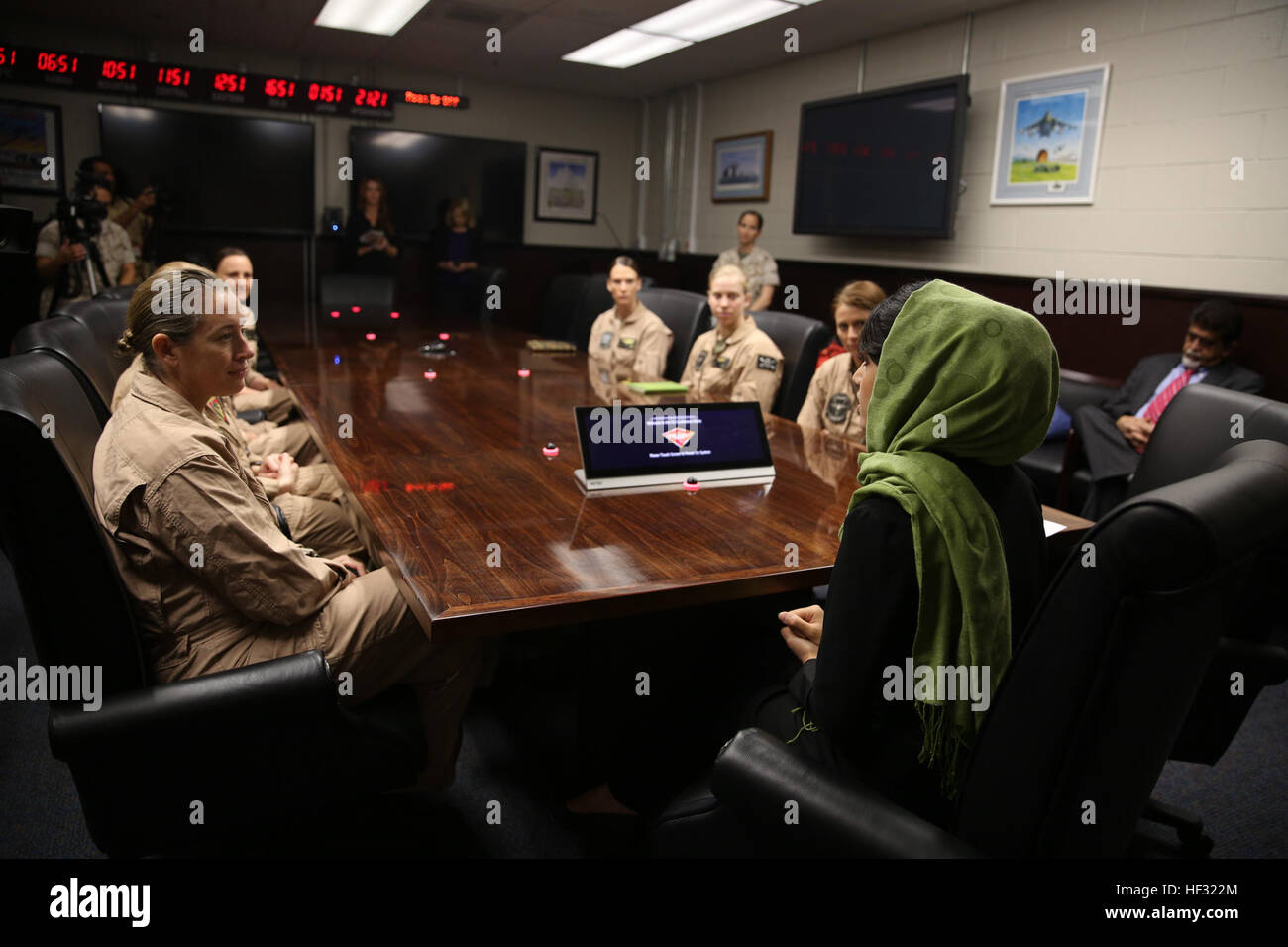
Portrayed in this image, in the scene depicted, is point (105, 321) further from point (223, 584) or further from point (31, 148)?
point (31, 148)

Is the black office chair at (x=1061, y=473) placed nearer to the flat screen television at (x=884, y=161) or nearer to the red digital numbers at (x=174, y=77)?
the flat screen television at (x=884, y=161)

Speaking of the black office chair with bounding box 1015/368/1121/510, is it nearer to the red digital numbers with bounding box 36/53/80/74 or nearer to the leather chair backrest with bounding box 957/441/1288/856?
the leather chair backrest with bounding box 957/441/1288/856

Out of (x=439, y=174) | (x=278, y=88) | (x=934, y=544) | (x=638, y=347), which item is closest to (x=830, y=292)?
(x=638, y=347)

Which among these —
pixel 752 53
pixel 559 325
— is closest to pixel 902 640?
pixel 559 325

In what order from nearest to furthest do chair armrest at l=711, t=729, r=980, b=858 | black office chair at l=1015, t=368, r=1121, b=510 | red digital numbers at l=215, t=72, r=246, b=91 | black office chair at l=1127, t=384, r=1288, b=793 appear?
chair armrest at l=711, t=729, r=980, b=858
black office chair at l=1127, t=384, r=1288, b=793
black office chair at l=1015, t=368, r=1121, b=510
red digital numbers at l=215, t=72, r=246, b=91

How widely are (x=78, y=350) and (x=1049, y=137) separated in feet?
15.8

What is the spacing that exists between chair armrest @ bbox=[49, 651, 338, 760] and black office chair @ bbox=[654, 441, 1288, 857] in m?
0.82

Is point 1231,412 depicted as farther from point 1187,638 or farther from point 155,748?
point 155,748

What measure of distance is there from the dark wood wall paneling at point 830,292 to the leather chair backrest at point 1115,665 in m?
3.77

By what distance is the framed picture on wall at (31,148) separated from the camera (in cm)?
681

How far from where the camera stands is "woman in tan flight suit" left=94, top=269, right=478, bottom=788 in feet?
4.66

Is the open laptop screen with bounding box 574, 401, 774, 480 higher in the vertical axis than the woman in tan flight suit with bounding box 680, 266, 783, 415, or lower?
lower

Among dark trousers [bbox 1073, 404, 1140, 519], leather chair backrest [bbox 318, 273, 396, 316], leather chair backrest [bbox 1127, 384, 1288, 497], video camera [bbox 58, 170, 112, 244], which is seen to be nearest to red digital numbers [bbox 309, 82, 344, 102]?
leather chair backrest [bbox 318, 273, 396, 316]
